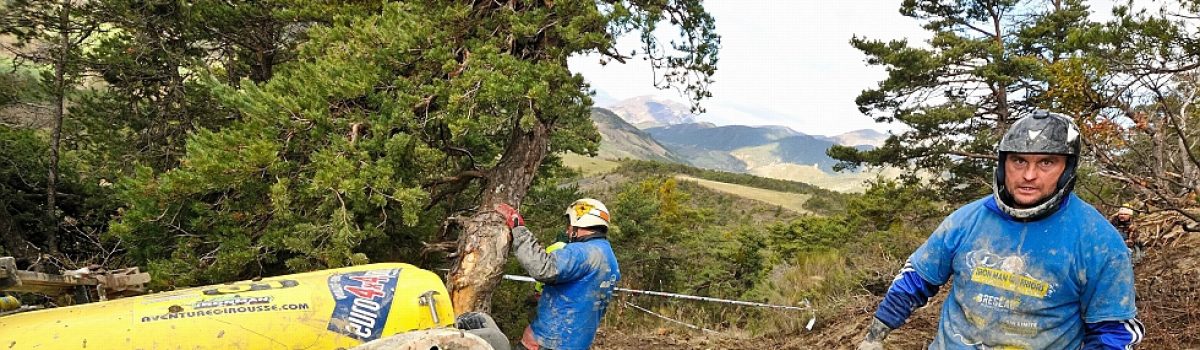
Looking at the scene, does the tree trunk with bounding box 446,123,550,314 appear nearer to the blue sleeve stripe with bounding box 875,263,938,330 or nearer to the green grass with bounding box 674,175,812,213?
the blue sleeve stripe with bounding box 875,263,938,330

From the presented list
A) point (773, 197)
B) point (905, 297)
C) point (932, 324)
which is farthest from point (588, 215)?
point (773, 197)

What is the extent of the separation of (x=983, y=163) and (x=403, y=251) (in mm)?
20242

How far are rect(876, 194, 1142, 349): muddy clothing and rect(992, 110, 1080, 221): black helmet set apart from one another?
0.21 ft

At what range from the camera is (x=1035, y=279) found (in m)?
2.37

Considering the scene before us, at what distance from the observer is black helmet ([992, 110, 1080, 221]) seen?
2.35 m

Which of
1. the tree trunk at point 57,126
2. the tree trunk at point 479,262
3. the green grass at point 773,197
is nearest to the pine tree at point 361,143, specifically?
the tree trunk at point 479,262

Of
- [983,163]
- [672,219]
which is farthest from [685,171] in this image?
[983,163]

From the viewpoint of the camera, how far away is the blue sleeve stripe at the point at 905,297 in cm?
278

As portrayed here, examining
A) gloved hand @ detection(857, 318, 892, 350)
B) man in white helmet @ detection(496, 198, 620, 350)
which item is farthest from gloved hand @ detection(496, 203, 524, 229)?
gloved hand @ detection(857, 318, 892, 350)

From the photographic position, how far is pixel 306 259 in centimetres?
560

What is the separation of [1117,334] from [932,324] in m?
4.57

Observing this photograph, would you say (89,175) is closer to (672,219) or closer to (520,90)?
(520,90)

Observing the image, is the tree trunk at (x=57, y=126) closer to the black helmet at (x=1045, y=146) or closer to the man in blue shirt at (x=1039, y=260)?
the man in blue shirt at (x=1039, y=260)

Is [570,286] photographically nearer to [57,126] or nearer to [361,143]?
[361,143]
